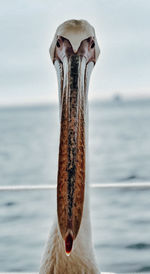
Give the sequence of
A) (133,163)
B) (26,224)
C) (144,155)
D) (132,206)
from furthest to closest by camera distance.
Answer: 1. (144,155)
2. (133,163)
3. (132,206)
4. (26,224)

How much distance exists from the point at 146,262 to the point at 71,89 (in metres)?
4.56

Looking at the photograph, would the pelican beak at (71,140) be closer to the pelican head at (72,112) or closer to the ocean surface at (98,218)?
the pelican head at (72,112)

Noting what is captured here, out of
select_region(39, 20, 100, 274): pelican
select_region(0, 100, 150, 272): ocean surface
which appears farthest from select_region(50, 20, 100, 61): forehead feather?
select_region(0, 100, 150, 272): ocean surface

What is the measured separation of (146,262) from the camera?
18.6 ft

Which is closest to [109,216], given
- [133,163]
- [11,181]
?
[11,181]

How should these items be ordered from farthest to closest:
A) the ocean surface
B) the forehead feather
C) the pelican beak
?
the ocean surface
the forehead feather
the pelican beak

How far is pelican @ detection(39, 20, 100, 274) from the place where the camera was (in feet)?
4.55

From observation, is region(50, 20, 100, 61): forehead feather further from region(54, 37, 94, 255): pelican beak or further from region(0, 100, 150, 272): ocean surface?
region(0, 100, 150, 272): ocean surface

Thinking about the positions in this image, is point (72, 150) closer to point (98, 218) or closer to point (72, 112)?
point (72, 112)

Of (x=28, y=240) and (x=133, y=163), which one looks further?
(x=133, y=163)

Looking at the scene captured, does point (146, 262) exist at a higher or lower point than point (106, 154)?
lower

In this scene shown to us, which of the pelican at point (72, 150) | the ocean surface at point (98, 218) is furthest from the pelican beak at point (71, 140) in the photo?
the ocean surface at point (98, 218)

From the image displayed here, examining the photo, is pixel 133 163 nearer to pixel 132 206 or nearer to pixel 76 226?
pixel 132 206

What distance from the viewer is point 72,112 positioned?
1459 mm
